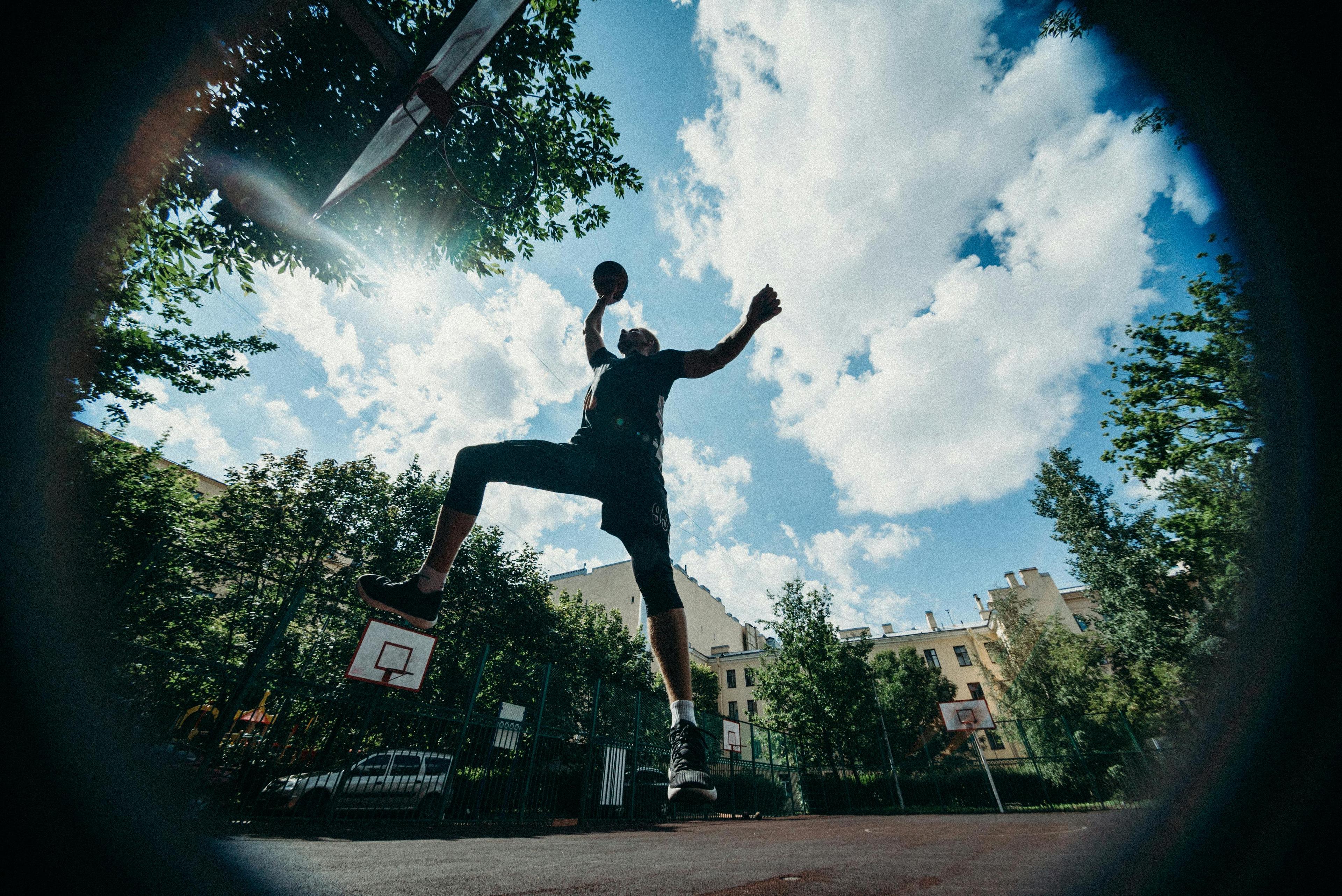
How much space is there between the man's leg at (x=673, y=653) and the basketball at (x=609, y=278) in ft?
6.26

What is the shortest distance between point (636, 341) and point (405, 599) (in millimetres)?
1901

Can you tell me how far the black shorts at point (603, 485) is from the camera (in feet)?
6.83

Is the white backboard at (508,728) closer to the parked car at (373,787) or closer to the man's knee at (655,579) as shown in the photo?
the parked car at (373,787)

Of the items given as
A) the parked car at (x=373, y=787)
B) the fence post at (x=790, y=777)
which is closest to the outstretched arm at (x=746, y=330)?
the parked car at (x=373, y=787)

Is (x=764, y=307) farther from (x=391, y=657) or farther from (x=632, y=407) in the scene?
(x=391, y=657)

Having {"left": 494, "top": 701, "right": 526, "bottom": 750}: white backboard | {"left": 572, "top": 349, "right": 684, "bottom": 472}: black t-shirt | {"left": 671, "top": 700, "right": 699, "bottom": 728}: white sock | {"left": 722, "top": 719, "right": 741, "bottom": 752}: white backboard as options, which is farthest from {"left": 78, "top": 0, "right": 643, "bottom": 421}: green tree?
{"left": 722, "top": 719, "right": 741, "bottom": 752}: white backboard

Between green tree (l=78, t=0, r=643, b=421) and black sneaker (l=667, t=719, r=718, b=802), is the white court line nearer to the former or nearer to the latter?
black sneaker (l=667, t=719, r=718, b=802)

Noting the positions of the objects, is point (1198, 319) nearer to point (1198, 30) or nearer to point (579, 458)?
point (1198, 30)

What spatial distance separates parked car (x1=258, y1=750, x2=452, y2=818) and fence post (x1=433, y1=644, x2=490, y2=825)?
2.0 inches

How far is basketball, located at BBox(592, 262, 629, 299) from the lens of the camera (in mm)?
3182

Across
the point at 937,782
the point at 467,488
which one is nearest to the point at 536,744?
the point at 467,488

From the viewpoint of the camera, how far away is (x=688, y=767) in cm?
194

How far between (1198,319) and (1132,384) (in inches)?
89.7

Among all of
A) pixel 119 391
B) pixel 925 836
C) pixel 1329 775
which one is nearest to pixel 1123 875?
pixel 1329 775
